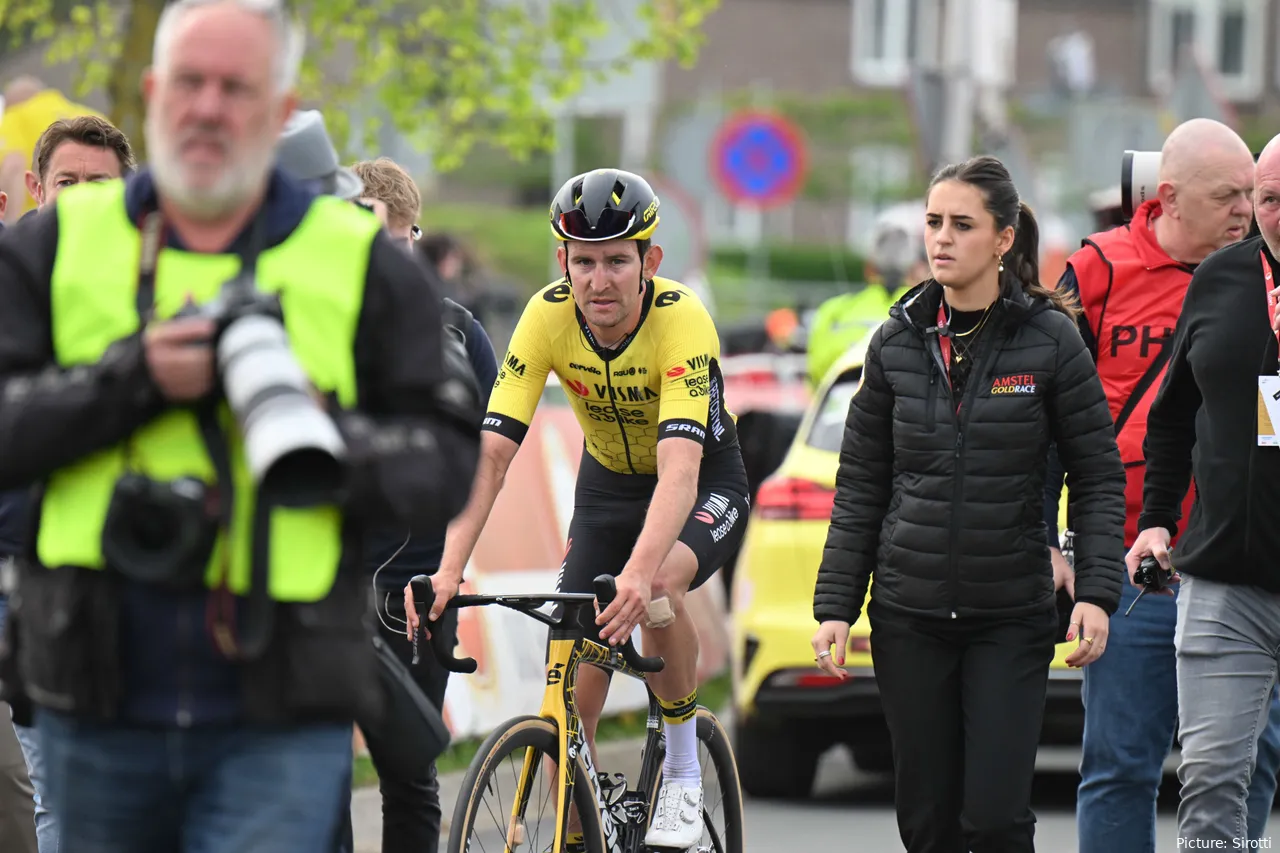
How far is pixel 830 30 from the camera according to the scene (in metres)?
63.3

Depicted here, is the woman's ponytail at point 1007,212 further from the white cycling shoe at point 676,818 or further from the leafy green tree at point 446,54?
the leafy green tree at point 446,54

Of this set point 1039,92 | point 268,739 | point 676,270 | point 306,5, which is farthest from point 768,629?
point 1039,92

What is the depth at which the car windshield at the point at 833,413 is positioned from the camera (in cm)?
883

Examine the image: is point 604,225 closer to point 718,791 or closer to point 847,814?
point 718,791

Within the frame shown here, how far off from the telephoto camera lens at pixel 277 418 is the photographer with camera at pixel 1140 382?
2975 mm

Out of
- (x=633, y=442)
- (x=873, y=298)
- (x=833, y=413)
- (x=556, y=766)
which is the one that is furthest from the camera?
(x=873, y=298)

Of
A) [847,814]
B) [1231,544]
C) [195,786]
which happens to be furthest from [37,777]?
[847,814]

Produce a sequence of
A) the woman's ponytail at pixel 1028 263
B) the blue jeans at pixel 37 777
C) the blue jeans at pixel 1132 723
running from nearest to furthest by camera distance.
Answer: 1. the blue jeans at pixel 37 777
2. the woman's ponytail at pixel 1028 263
3. the blue jeans at pixel 1132 723

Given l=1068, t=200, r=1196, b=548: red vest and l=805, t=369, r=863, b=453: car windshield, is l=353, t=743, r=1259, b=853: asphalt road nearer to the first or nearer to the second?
l=805, t=369, r=863, b=453: car windshield

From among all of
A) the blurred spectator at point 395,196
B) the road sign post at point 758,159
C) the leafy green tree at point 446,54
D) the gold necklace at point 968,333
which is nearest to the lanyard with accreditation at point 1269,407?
the gold necklace at point 968,333

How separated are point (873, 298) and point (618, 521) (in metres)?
6.76

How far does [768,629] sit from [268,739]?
546 cm

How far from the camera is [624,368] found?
6.25 metres

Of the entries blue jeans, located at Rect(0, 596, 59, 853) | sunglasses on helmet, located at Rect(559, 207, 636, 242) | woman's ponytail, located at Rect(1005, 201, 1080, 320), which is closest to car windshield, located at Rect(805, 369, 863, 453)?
woman's ponytail, located at Rect(1005, 201, 1080, 320)
